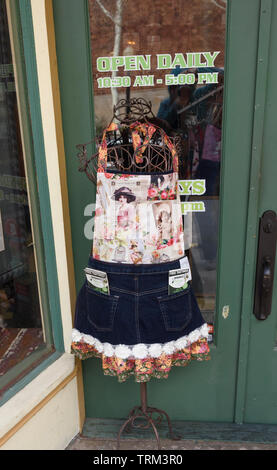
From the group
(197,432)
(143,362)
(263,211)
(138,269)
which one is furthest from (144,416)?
(263,211)

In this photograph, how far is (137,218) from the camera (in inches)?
60.6

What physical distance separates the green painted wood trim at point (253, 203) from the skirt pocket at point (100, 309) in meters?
0.74

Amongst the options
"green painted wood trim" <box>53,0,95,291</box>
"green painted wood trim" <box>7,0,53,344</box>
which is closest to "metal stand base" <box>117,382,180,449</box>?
"green painted wood trim" <box>7,0,53,344</box>

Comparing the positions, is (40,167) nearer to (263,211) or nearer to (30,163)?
(30,163)

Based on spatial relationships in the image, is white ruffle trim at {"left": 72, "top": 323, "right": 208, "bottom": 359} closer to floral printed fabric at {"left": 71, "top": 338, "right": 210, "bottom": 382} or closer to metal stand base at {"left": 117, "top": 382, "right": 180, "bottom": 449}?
floral printed fabric at {"left": 71, "top": 338, "right": 210, "bottom": 382}

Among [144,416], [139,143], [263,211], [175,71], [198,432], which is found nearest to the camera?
[139,143]

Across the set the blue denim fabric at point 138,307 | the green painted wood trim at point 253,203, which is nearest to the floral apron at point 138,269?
the blue denim fabric at point 138,307

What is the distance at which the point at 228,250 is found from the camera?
1.92 m

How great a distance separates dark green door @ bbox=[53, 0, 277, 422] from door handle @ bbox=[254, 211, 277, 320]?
4 centimetres

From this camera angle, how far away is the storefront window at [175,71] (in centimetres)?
169

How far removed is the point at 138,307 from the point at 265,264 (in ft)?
2.39

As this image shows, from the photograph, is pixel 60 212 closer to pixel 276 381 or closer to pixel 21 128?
pixel 21 128

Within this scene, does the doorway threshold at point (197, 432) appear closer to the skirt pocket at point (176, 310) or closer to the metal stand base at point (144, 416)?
the metal stand base at point (144, 416)

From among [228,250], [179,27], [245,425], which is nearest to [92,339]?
[228,250]
